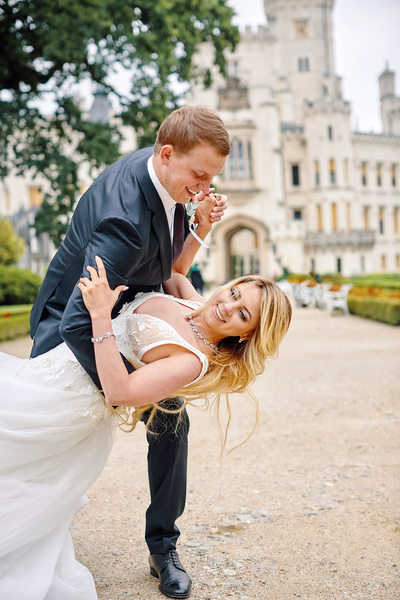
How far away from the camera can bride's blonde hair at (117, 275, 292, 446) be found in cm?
233

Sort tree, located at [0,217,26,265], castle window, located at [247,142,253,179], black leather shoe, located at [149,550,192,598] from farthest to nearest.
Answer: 1. castle window, located at [247,142,253,179]
2. tree, located at [0,217,26,265]
3. black leather shoe, located at [149,550,192,598]

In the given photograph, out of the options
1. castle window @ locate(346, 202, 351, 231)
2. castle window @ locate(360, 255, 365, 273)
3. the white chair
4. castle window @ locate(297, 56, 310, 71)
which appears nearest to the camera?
the white chair

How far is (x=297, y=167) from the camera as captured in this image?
162 feet

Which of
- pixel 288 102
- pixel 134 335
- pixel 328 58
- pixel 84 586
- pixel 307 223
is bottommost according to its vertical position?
pixel 84 586

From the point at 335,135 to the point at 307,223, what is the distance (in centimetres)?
762

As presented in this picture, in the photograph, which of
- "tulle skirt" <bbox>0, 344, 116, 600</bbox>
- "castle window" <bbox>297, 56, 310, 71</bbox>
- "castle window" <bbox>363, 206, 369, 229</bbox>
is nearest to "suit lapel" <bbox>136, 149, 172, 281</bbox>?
"tulle skirt" <bbox>0, 344, 116, 600</bbox>

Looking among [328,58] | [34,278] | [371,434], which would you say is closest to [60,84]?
[34,278]

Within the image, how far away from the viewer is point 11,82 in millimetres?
12359

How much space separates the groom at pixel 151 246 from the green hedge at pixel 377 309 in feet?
38.8

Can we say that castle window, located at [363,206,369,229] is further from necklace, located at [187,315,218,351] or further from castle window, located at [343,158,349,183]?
necklace, located at [187,315,218,351]

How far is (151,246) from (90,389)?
0.60 metres

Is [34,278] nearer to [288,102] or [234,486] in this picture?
[234,486]

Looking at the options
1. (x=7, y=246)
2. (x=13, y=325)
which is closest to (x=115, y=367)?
(x=13, y=325)

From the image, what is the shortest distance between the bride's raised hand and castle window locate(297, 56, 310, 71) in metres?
63.1
